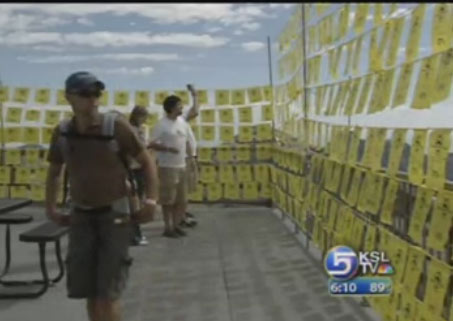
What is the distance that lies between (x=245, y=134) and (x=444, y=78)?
761cm

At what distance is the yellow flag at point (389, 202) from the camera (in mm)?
3864

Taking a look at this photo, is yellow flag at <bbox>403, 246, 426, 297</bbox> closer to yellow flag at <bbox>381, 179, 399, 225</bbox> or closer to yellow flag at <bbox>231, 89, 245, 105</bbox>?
yellow flag at <bbox>381, 179, 399, 225</bbox>

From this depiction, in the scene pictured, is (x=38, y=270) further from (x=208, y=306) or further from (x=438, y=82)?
(x=438, y=82)

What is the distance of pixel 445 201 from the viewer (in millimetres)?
3086

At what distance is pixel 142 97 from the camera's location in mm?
10523

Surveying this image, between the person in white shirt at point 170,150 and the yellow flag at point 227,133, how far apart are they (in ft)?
8.62

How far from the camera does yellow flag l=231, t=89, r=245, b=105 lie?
10484 millimetres

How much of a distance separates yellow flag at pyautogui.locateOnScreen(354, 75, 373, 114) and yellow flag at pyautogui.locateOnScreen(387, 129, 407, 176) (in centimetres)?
61

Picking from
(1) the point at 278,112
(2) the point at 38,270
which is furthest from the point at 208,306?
(1) the point at 278,112

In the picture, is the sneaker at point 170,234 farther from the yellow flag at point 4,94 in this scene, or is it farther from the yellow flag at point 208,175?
the yellow flag at point 4,94

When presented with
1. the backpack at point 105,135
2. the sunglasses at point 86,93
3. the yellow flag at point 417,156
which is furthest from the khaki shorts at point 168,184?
the yellow flag at point 417,156

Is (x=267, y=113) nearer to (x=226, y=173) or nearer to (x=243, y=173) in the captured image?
(x=243, y=173)

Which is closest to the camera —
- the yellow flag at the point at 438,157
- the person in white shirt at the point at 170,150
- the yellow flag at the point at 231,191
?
the yellow flag at the point at 438,157

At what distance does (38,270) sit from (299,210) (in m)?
2.73
